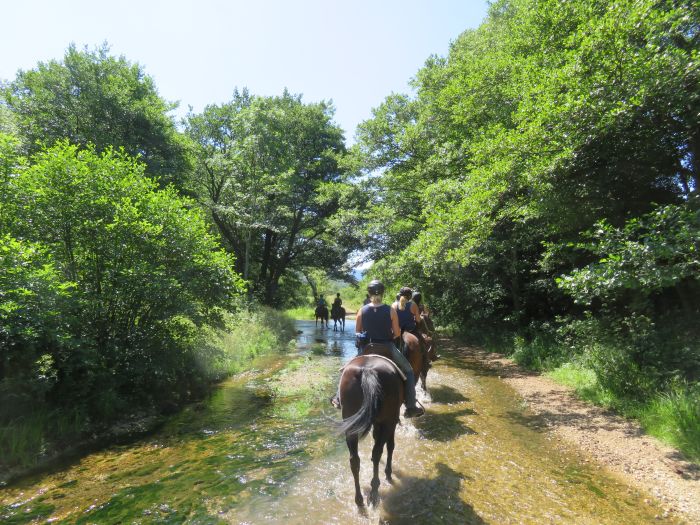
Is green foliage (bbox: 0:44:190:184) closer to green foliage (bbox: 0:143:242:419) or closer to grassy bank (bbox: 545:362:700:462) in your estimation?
green foliage (bbox: 0:143:242:419)

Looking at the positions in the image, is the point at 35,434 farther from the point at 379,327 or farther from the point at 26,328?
the point at 379,327

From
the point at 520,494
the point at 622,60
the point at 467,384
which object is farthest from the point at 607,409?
the point at 622,60

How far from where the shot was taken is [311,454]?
19.3ft

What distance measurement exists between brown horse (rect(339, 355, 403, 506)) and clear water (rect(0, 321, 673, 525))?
58 cm

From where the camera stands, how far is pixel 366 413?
4215 mm

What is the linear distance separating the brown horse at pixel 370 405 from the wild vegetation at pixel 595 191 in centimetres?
483

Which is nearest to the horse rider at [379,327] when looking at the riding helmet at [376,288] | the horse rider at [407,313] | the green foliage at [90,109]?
the riding helmet at [376,288]

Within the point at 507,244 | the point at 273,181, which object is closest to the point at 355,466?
the point at 507,244

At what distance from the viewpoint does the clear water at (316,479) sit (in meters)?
4.20

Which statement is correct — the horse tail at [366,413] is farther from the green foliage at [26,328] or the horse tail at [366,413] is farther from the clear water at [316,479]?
the green foliage at [26,328]

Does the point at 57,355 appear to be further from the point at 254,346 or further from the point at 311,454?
the point at 254,346

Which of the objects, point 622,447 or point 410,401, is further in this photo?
point 622,447

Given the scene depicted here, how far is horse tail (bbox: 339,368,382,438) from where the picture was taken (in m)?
4.17

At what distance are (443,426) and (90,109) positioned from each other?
84.5ft
